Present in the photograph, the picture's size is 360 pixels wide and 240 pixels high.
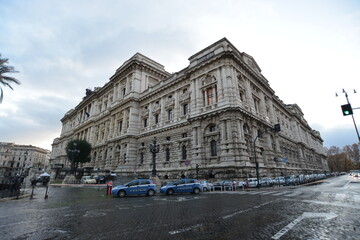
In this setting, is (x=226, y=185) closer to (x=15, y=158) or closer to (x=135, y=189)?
(x=135, y=189)

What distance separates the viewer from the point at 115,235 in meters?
4.91

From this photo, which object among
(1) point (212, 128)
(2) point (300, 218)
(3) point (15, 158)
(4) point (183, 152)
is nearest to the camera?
(2) point (300, 218)

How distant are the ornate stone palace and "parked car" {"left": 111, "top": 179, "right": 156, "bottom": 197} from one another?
632cm

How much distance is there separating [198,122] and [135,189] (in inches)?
534

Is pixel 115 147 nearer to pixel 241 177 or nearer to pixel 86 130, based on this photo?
pixel 86 130

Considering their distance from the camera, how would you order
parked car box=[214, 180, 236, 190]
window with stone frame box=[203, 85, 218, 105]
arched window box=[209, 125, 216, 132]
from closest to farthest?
parked car box=[214, 180, 236, 190], arched window box=[209, 125, 216, 132], window with stone frame box=[203, 85, 218, 105]

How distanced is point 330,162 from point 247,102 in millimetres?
107787

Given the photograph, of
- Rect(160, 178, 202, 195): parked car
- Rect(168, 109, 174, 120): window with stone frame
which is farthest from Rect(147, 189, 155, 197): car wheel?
Rect(168, 109, 174, 120): window with stone frame

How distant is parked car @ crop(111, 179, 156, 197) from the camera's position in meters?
14.6

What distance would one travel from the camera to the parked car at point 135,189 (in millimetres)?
14555

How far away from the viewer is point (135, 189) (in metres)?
14.8

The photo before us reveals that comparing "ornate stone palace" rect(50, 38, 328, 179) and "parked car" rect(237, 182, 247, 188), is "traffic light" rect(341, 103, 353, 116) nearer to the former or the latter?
"ornate stone palace" rect(50, 38, 328, 179)

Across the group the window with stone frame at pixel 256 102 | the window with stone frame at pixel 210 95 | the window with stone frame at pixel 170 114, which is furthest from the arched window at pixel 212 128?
Answer: the window with stone frame at pixel 256 102

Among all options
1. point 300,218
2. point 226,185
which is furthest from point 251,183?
point 300,218
